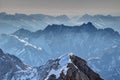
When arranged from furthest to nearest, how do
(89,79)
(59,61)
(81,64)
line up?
1. (59,61)
2. (81,64)
3. (89,79)

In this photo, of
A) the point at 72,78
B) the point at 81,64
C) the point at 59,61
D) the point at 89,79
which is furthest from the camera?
Answer: the point at 59,61

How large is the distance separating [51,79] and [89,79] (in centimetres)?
1552

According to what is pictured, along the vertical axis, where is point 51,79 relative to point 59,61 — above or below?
below

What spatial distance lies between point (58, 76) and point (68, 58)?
1553cm

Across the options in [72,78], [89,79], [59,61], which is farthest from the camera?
[59,61]

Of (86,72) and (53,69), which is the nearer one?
(86,72)

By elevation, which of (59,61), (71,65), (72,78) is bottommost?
(72,78)

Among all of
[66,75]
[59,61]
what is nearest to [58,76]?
[66,75]

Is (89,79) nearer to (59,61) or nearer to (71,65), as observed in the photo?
(71,65)

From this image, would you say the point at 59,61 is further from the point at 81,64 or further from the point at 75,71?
the point at 75,71

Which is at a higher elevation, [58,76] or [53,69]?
[53,69]

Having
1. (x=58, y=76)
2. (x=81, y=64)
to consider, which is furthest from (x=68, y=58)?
(x=58, y=76)

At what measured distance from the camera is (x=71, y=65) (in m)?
156

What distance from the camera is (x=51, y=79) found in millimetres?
160500
